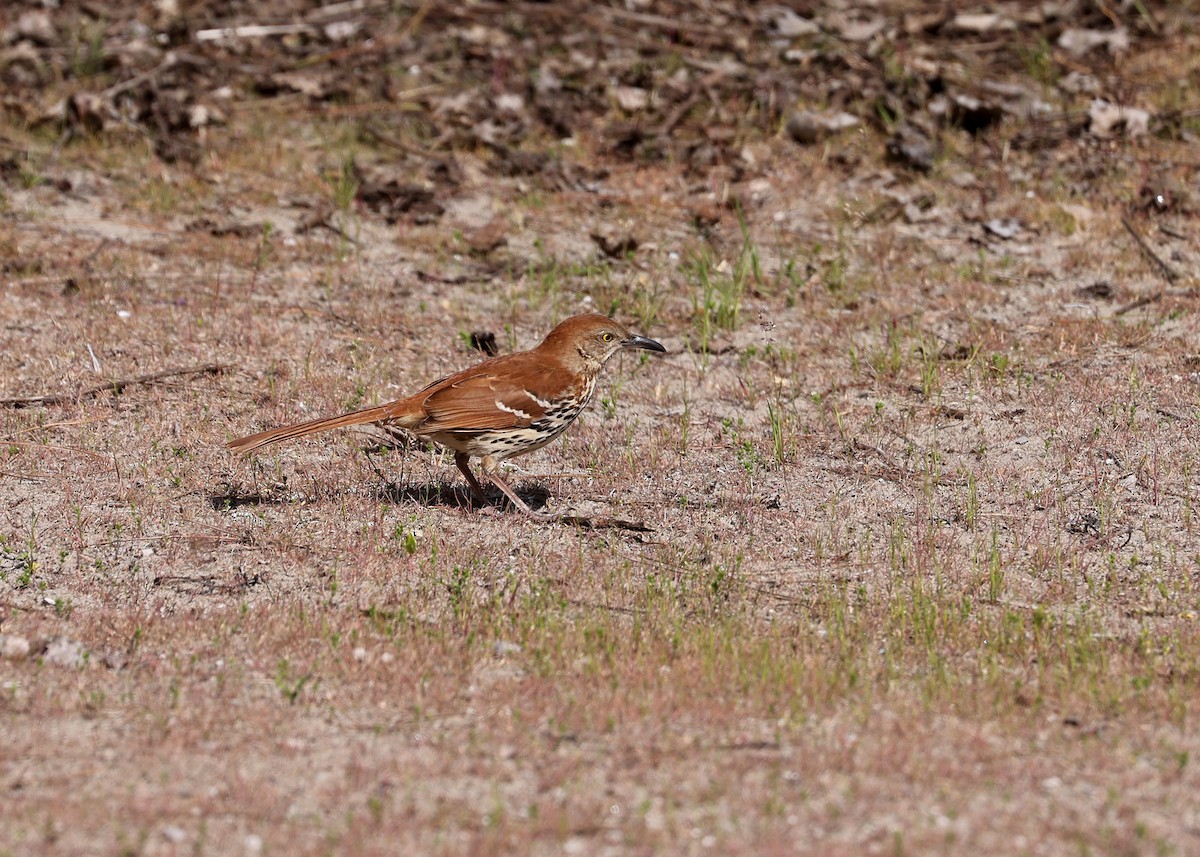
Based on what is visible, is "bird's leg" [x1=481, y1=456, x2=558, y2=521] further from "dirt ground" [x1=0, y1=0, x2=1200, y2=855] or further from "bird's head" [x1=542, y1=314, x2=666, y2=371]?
"bird's head" [x1=542, y1=314, x2=666, y2=371]

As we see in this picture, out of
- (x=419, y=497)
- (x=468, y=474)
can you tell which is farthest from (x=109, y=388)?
(x=468, y=474)

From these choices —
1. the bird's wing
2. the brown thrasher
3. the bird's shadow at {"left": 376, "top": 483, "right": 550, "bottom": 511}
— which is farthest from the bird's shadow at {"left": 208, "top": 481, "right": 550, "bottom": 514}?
the bird's wing

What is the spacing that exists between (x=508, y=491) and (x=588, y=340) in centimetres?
90

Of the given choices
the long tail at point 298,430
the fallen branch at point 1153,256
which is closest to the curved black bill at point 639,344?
the long tail at point 298,430

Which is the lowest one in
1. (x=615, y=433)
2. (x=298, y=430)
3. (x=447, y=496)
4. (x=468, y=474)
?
(x=615, y=433)

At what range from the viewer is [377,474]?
780 cm

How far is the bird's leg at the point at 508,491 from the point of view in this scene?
24.0 feet

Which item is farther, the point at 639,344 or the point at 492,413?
the point at 639,344

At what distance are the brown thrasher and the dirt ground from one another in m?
0.38

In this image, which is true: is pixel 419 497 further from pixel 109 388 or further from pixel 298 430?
pixel 109 388

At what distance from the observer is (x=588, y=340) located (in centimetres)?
775

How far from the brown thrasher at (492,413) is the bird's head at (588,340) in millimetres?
90

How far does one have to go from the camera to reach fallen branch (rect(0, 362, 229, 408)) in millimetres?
8469

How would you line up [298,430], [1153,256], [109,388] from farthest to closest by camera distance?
[1153,256] → [109,388] → [298,430]
